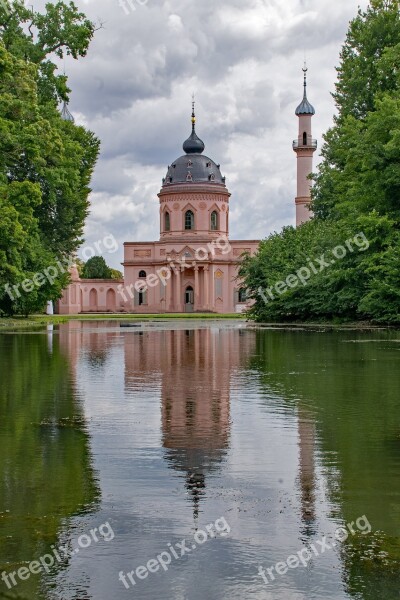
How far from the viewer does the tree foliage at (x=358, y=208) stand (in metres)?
36.9

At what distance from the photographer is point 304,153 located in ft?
318

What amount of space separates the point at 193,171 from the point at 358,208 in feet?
239

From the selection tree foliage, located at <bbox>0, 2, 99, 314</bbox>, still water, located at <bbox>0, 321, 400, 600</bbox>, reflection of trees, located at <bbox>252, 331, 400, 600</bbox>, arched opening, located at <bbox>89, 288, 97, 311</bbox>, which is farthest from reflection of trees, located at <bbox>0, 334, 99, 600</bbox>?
arched opening, located at <bbox>89, 288, 97, 311</bbox>

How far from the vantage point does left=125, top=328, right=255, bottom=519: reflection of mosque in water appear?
8.08m

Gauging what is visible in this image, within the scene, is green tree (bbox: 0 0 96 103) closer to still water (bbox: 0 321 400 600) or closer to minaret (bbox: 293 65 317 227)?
still water (bbox: 0 321 400 600)

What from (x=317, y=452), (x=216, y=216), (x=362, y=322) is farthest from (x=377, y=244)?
(x=216, y=216)

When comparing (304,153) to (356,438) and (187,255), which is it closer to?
(187,255)

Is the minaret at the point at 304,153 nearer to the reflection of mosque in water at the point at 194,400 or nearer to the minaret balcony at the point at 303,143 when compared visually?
the minaret balcony at the point at 303,143

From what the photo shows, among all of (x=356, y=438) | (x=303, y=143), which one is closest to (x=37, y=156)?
(x=356, y=438)

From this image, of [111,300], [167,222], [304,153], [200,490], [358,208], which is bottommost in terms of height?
[200,490]

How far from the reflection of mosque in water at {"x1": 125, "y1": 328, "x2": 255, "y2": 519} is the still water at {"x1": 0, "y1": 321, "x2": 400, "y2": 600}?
0.04 metres

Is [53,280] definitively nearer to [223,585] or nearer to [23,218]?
[23,218]

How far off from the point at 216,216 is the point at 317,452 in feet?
339

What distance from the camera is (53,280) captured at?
155ft
